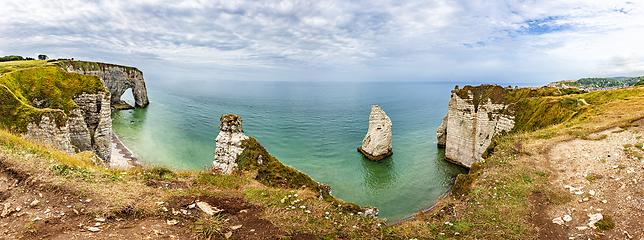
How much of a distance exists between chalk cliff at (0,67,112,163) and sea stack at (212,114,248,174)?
46.1 feet

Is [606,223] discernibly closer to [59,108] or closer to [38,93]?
[59,108]

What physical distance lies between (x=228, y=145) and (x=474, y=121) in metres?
25.8

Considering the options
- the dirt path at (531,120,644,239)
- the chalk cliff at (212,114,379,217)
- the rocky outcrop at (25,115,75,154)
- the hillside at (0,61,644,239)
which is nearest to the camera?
the hillside at (0,61,644,239)

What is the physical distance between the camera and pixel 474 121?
2683 cm

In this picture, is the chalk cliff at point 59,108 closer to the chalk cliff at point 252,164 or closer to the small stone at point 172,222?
the chalk cliff at point 252,164

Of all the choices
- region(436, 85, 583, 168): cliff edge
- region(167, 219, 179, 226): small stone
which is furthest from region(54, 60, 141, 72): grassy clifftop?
region(436, 85, 583, 168): cliff edge

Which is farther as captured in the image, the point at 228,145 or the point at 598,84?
the point at 598,84

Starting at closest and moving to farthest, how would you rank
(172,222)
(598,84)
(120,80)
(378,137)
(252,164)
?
(172,222), (252,164), (378,137), (120,80), (598,84)

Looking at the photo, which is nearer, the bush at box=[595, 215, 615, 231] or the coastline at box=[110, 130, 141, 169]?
the bush at box=[595, 215, 615, 231]

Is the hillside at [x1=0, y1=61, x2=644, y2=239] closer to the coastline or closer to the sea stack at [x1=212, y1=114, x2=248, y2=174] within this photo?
the sea stack at [x1=212, y1=114, x2=248, y2=174]

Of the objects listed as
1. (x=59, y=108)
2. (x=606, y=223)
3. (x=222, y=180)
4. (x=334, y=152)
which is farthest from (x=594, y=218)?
(x=59, y=108)

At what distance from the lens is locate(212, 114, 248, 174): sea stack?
41.5 ft

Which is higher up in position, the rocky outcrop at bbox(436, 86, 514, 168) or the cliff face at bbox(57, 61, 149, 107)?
the cliff face at bbox(57, 61, 149, 107)

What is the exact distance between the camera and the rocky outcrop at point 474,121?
2445cm
